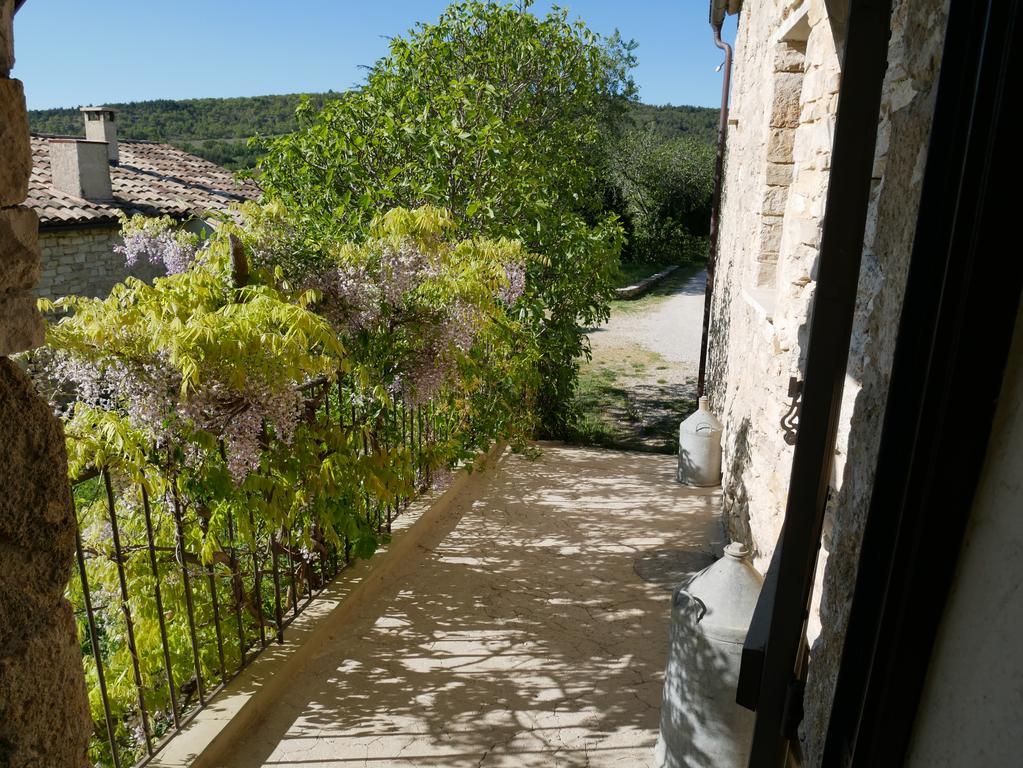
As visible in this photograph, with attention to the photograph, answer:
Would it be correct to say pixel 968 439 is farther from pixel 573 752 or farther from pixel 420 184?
pixel 420 184

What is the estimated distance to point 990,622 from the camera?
71cm

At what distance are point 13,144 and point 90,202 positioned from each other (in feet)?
33.0

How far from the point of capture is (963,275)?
2.43ft

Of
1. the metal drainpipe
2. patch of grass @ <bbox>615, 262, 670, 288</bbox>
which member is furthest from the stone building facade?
patch of grass @ <bbox>615, 262, 670, 288</bbox>

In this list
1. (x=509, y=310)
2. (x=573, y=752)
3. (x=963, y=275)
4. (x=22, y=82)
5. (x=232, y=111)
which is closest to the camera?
(x=963, y=275)

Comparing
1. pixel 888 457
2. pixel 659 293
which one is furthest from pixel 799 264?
pixel 659 293

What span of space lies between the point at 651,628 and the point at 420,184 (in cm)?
299

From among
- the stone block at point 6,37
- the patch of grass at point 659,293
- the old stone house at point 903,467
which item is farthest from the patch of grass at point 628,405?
the stone block at point 6,37

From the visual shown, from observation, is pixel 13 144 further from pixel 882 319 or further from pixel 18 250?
pixel 882 319

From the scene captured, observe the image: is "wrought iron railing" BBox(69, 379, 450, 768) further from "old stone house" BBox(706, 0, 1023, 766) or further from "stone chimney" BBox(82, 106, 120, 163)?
"stone chimney" BBox(82, 106, 120, 163)

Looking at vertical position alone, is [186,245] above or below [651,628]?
above

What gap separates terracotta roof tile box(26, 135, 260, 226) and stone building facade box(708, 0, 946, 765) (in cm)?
513

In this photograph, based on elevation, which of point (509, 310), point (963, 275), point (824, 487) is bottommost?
point (509, 310)

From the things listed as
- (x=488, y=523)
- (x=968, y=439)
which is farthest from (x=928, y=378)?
(x=488, y=523)
